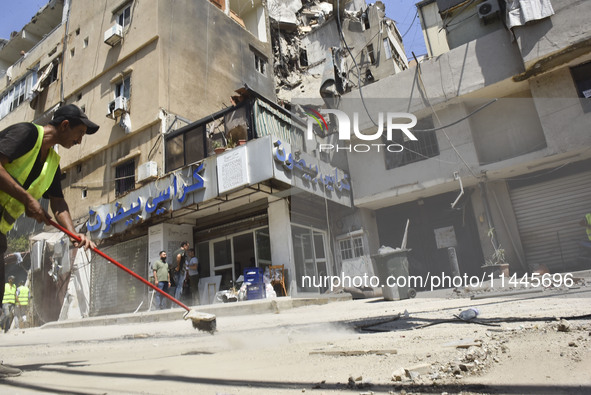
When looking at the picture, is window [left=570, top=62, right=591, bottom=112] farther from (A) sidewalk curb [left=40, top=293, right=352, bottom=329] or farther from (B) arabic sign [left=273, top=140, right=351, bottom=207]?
(A) sidewalk curb [left=40, top=293, right=352, bottom=329]

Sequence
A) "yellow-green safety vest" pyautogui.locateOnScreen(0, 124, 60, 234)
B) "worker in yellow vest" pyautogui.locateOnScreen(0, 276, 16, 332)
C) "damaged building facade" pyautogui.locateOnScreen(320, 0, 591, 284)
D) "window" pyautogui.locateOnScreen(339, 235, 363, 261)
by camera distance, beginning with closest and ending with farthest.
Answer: "yellow-green safety vest" pyautogui.locateOnScreen(0, 124, 60, 234) < "damaged building facade" pyautogui.locateOnScreen(320, 0, 591, 284) < "worker in yellow vest" pyautogui.locateOnScreen(0, 276, 16, 332) < "window" pyautogui.locateOnScreen(339, 235, 363, 261)

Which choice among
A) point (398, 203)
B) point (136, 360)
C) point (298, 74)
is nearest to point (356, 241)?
point (398, 203)

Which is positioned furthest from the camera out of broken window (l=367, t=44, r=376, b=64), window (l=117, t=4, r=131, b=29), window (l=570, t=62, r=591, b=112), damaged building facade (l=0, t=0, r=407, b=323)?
broken window (l=367, t=44, r=376, b=64)

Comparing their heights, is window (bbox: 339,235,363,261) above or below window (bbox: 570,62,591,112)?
below

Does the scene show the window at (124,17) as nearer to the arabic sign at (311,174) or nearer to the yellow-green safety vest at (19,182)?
the arabic sign at (311,174)

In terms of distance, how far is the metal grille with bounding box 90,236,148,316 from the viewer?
46.2 feet

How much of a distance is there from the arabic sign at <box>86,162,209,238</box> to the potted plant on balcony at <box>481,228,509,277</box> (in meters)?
9.10

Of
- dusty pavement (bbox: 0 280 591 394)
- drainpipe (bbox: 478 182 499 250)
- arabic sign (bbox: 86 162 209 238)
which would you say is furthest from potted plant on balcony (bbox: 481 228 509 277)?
arabic sign (bbox: 86 162 209 238)

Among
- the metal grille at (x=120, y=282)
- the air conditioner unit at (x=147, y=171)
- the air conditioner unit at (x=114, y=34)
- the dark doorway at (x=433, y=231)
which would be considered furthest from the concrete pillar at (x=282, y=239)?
the air conditioner unit at (x=114, y=34)

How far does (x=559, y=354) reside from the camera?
1875mm

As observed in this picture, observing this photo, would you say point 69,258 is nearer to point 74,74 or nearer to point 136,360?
point 74,74

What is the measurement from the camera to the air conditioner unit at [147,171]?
13.9 metres

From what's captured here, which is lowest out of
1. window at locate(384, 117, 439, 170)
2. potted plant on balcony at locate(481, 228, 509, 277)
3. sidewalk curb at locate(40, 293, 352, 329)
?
sidewalk curb at locate(40, 293, 352, 329)

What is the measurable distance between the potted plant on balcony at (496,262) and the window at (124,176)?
44.4 feet
